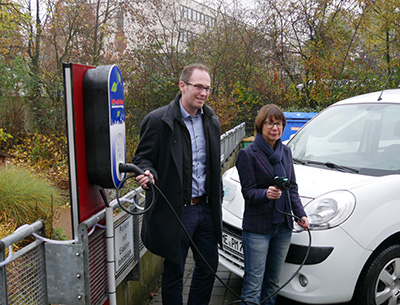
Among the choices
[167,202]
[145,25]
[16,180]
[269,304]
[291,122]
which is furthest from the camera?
[145,25]

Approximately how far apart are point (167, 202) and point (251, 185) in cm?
70

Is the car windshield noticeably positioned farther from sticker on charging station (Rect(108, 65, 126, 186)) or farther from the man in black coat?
sticker on charging station (Rect(108, 65, 126, 186))

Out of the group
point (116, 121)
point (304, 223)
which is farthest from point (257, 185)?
point (116, 121)

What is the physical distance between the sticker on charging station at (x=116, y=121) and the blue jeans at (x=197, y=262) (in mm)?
654

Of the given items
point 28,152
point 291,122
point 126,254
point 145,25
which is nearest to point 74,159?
point 126,254

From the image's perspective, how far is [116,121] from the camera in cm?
273

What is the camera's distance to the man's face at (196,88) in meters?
3.06

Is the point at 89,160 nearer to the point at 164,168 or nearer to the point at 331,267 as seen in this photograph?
the point at 164,168

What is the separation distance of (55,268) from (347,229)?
2.16m

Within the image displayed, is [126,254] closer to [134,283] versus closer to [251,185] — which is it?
[134,283]

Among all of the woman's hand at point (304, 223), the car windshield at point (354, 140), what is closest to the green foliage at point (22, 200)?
the woman's hand at point (304, 223)

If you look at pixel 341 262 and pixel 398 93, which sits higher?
pixel 398 93

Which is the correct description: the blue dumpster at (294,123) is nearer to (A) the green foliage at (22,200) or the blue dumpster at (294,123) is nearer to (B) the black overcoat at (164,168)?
(A) the green foliage at (22,200)

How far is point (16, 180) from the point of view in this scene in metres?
5.41
